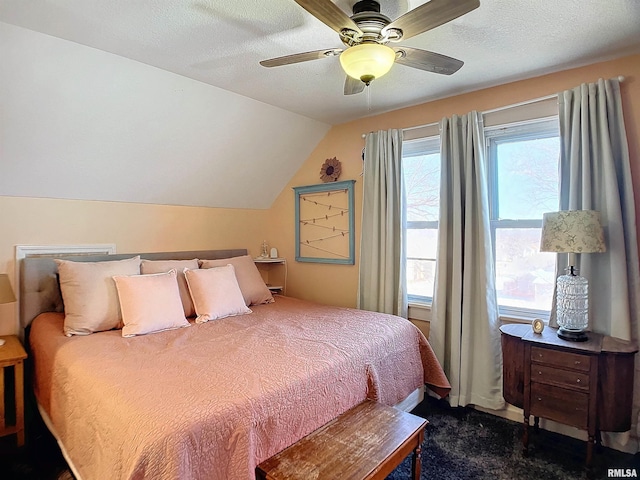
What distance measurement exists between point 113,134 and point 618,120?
333 cm

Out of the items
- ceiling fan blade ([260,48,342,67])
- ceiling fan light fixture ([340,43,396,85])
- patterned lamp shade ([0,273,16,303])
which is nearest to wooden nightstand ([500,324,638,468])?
ceiling fan light fixture ([340,43,396,85])

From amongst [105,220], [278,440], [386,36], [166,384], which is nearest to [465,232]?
[386,36]

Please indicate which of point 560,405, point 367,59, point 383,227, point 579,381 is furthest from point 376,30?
point 560,405

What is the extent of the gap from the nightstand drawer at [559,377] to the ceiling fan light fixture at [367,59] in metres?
1.92

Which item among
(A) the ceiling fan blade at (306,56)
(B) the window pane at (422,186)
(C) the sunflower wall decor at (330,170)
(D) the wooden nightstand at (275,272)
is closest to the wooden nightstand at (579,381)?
(B) the window pane at (422,186)

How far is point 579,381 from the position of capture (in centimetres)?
208

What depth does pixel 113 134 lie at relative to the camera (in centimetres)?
268

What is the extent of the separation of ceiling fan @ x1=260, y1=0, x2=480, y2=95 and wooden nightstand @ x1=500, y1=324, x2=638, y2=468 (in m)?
1.69

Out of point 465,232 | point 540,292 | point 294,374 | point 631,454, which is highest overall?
point 465,232

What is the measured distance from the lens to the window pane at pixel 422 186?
10.4 ft

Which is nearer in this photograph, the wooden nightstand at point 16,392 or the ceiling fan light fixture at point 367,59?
the ceiling fan light fixture at point 367,59

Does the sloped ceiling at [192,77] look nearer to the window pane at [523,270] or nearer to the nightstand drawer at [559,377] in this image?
the window pane at [523,270]

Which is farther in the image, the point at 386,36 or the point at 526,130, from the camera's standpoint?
the point at 526,130

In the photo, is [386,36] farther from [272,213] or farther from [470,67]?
[272,213]
